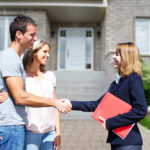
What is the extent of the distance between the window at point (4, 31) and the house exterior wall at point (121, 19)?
17.3ft

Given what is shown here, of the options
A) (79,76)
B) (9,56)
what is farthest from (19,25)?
(79,76)

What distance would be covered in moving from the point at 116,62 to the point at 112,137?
0.71 metres

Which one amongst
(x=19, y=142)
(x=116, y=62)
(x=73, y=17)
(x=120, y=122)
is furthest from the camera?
(x=73, y=17)

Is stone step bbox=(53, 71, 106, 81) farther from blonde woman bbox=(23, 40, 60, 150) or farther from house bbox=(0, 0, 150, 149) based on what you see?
blonde woman bbox=(23, 40, 60, 150)

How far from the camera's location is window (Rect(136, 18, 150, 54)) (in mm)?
12070

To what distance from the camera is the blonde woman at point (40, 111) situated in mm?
2154

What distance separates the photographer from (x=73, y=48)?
1366 centimetres

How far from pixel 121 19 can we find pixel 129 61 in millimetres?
10302

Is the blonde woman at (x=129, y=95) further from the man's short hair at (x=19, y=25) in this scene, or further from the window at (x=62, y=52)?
the window at (x=62, y=52)

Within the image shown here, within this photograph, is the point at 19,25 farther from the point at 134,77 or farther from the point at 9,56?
the point at 134,77

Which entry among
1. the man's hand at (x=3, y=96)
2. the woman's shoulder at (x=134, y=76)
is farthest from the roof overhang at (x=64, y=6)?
the man's hand at (x=3, y=96)

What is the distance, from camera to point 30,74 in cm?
242

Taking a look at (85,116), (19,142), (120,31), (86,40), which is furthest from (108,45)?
(19,142)

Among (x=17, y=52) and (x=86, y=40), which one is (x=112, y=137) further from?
(x=86, y=40)
